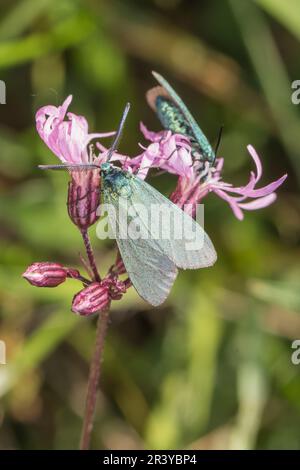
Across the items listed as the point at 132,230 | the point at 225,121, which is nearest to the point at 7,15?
the point at 225,121

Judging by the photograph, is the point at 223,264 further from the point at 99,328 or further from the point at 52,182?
the point at 99,328

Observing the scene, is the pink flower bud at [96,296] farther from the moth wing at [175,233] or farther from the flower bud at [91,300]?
the moth wing at [175,233]

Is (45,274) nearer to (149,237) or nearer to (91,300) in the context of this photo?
(91,300)

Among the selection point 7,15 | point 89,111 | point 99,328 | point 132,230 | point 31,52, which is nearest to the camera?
point 132,230

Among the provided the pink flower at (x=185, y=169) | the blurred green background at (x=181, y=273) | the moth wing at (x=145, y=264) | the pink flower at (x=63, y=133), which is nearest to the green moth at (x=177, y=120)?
the pink flower at (x=185, y=169)

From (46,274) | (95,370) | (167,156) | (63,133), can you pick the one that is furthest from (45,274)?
(167,156)

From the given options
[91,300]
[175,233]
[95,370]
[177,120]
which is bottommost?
[95,370]
